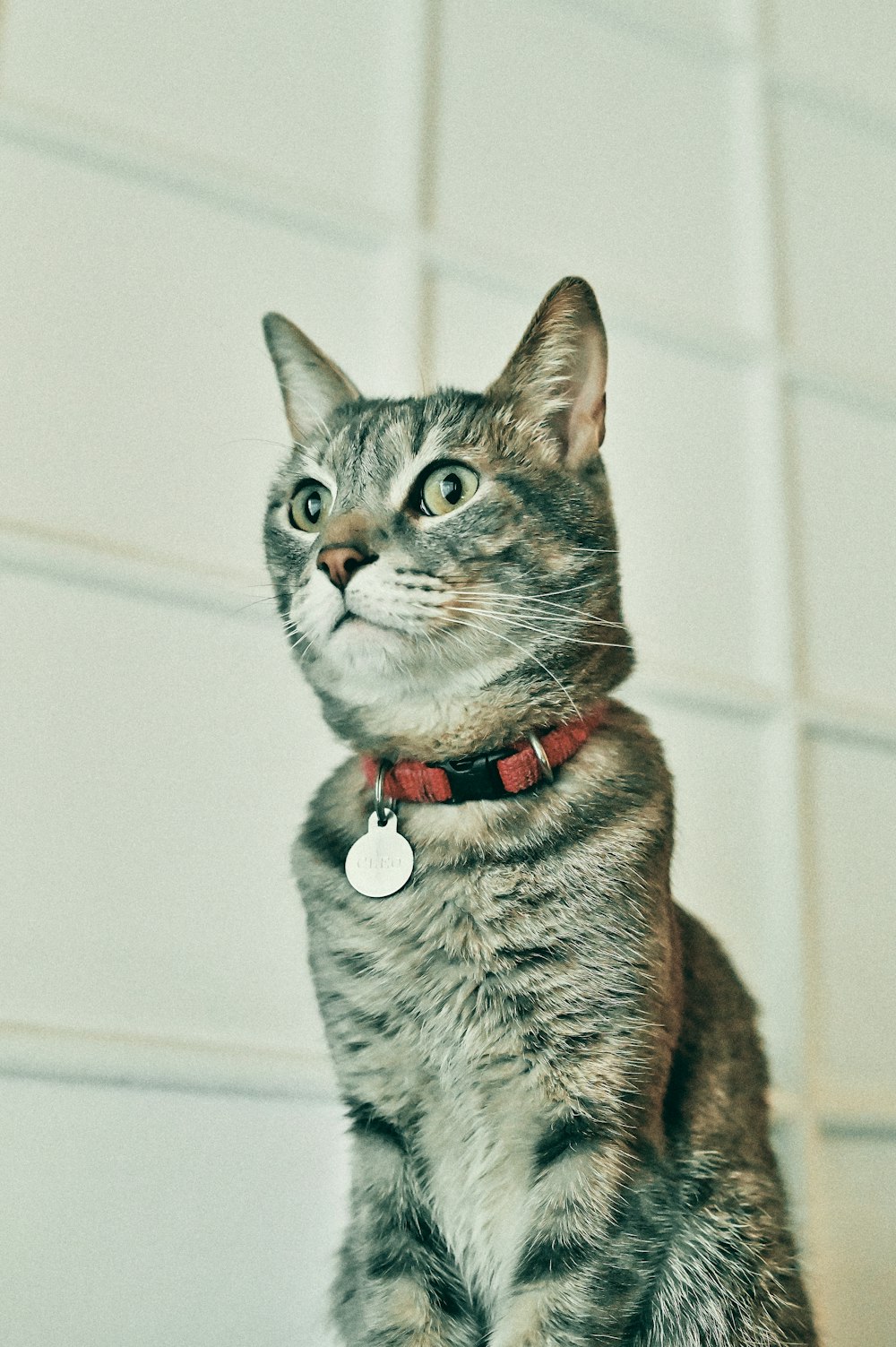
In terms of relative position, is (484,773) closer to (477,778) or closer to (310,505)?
(477,778)

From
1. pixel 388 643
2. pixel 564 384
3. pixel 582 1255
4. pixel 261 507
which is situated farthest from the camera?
pixel 261 507

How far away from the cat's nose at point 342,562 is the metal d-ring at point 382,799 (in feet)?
0.58

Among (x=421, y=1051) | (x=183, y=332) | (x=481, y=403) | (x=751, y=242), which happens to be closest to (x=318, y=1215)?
(x=421, y=1051)

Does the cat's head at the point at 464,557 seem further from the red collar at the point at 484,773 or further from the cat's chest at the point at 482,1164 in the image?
the cat's chest at the point at 482,1164

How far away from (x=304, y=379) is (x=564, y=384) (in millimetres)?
277

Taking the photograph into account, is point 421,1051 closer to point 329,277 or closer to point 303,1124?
point 303,1124

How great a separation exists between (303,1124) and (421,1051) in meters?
0.20

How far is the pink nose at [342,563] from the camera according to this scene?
985 millimetres

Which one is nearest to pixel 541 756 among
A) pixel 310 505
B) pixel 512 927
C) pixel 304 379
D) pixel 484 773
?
pixel 484 773

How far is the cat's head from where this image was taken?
1005mm

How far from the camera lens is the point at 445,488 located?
1069 millimetres

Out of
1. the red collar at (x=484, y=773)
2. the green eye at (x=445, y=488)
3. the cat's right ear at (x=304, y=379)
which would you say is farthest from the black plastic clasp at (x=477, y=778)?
the cat's right ear at (x=304, y=379)

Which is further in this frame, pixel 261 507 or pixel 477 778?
pixel 261 507

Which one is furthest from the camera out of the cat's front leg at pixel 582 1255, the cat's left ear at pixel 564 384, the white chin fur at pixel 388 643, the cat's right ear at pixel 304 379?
the cat's right ear at pixel 304 379
